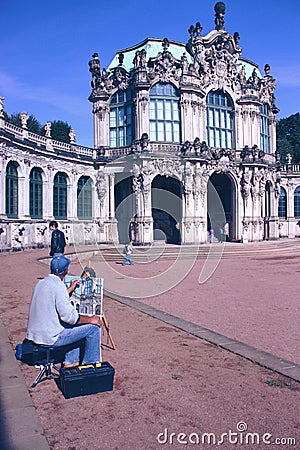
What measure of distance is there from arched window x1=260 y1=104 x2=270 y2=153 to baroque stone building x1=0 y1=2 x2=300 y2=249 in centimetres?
23

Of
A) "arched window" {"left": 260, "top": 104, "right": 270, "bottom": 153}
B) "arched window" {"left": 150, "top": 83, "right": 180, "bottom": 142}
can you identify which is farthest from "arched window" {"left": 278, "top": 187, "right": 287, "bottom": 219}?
"arched window" {"left": 150, "top": 83, "right": 180, "bottom": 142}

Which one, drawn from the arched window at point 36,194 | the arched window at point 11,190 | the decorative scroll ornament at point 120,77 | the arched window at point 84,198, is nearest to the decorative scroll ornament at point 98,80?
the decorative scroll ornament at point 120,77

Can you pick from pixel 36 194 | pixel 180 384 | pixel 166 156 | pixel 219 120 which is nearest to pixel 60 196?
pixel 36 194

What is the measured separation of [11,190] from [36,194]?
3775 mm

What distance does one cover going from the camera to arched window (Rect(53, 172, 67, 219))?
136 feet

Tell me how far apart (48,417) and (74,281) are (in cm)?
251

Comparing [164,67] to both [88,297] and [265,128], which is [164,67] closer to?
[265,128]

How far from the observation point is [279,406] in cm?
605

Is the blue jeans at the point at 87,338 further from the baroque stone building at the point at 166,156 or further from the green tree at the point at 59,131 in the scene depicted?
the green tree at the point at 59,131

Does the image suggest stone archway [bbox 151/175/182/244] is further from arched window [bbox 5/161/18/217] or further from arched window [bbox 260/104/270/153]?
arched window [bbox 5/161/18/217]

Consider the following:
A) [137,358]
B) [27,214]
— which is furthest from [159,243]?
[137,358]

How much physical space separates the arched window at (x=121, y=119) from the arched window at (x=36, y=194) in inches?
364

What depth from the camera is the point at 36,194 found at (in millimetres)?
38750

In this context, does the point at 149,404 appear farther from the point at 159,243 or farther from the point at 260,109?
the point at 260,109
